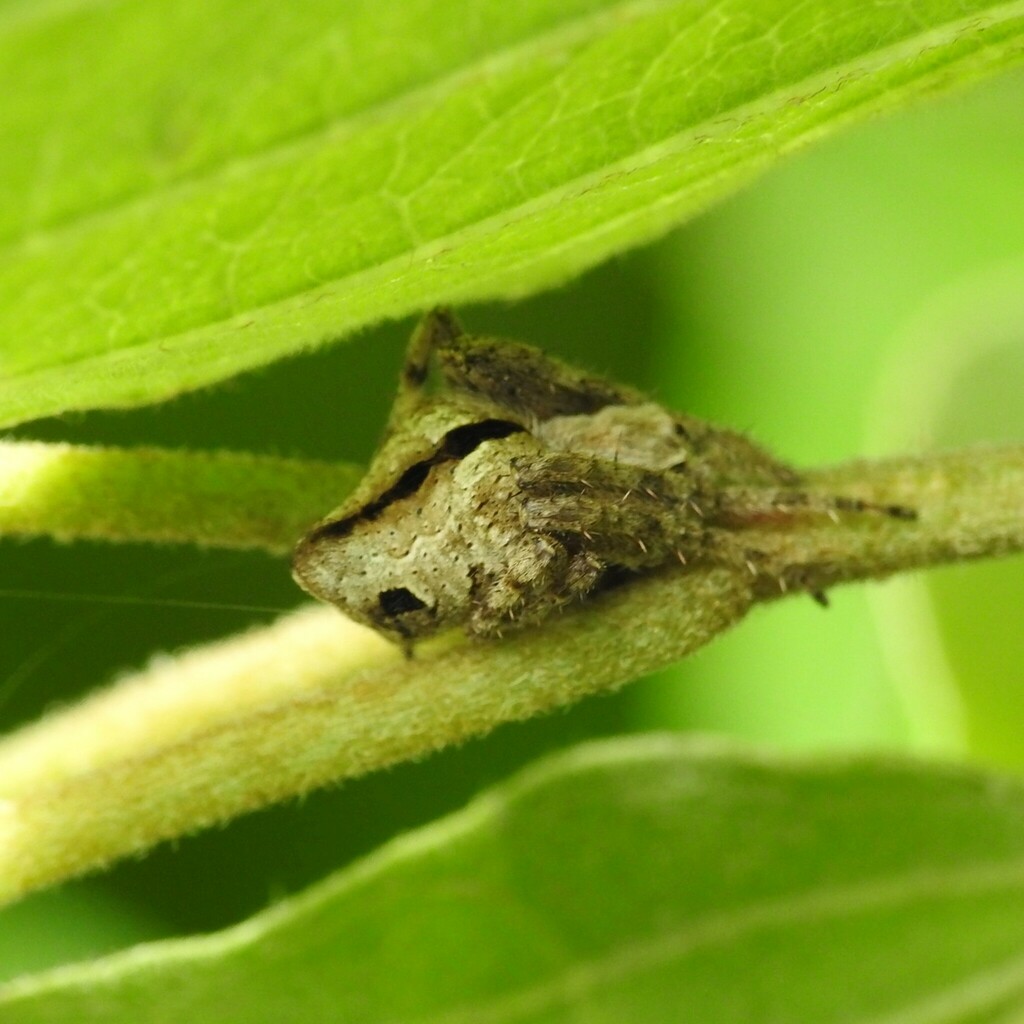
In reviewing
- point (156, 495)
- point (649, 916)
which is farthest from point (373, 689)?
point (649, 916)

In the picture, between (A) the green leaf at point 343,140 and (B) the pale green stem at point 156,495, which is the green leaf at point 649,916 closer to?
(B) the pale green stem at point 156,495

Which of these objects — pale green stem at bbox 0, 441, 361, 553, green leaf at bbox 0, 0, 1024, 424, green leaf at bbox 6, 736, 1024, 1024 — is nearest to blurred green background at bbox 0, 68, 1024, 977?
pale green stem at bbox 0, 441, 361, 553

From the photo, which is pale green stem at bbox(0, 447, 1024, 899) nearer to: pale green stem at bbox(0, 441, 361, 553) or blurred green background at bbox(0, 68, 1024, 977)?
pale green stem at bbox(0, 441, 361, 553)

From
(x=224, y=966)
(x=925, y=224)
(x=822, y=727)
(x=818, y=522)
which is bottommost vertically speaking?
(x=224, y=966)

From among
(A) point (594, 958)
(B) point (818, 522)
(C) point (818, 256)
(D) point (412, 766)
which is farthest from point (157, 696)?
(C) point (818, 256)

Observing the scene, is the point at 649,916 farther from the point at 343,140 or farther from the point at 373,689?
the point at 343,140

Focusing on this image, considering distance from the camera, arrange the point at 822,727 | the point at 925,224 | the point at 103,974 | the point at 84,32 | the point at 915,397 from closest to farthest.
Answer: the point at 84,32 → the point at 103,974 → the point at 915,397 → the point at 822,727 → the point at 925,224

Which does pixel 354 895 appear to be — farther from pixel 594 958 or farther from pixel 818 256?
pixel 818 256
